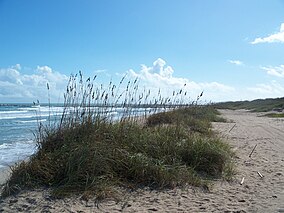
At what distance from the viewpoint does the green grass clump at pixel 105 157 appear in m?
5.10

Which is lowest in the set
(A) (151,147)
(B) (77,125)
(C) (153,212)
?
(C) (153,212)

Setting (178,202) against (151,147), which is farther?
(151,147)

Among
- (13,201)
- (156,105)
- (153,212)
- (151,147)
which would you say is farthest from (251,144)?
(13,201)

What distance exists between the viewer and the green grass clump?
16.7 feet

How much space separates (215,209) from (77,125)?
295 cm

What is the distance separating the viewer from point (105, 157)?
543 cm

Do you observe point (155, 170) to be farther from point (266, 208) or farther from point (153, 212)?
point (266, 208)

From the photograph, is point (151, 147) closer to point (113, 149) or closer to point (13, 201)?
point (113, 149)

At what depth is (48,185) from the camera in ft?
16.7

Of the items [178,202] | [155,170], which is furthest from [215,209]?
[155,170]

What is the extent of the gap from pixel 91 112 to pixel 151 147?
4.50 feet

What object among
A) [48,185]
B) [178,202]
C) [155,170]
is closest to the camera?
[178,202]

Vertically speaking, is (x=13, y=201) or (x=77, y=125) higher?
(x=77, y=125)

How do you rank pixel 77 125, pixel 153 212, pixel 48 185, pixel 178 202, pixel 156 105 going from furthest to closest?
pixel 156 105, pixel 77 125, pixel 48 185, pixel 178 202, pixel 153 212
